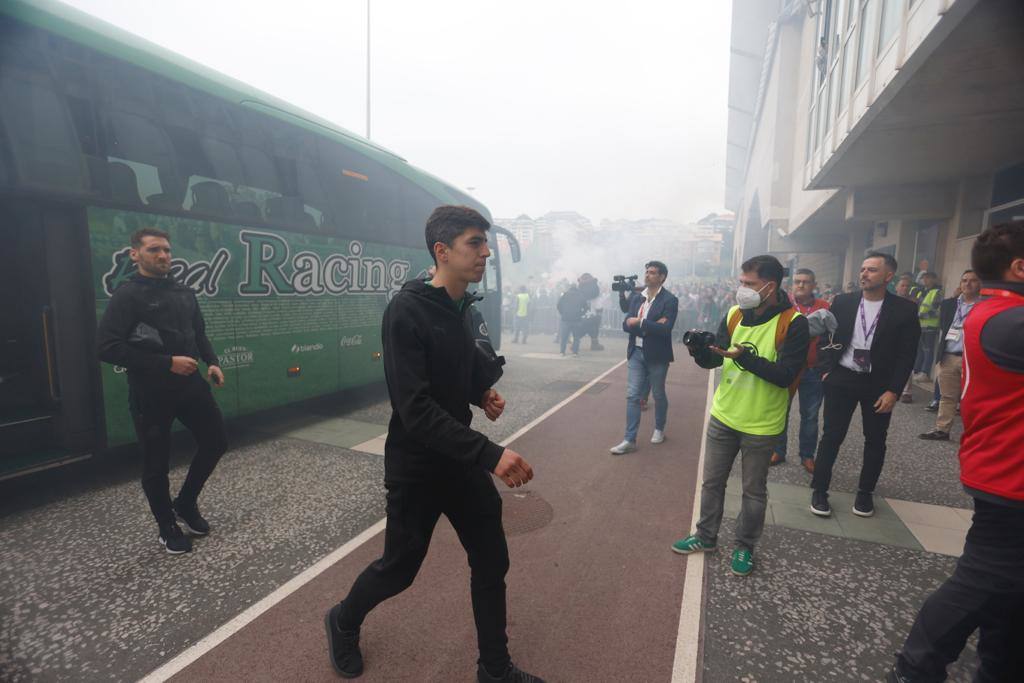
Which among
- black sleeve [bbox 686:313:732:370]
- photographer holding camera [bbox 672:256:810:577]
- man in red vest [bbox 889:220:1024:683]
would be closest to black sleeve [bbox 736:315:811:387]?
photographer holding camera [bbox 672:256:810:577]

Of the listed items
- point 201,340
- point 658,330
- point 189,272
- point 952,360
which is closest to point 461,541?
point 201,340

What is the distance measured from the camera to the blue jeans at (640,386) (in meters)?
5.50

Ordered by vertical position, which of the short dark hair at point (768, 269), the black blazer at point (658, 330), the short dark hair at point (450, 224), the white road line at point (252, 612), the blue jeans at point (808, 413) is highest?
the short dark hair at point (450, 224)

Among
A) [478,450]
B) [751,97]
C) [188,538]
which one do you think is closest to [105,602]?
[188,538]

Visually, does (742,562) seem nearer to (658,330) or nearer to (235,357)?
(658,330)

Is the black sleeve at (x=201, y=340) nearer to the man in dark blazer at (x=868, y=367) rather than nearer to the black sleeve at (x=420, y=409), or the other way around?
the black sleeve at (x=420, y=409)

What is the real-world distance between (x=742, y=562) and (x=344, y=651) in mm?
2361

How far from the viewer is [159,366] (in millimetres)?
3180

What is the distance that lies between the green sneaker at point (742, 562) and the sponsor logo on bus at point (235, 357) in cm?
502

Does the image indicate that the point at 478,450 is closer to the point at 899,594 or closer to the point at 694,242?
the point at 899,594

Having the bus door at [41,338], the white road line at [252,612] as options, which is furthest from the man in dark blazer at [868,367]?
the bus door at [41,338]

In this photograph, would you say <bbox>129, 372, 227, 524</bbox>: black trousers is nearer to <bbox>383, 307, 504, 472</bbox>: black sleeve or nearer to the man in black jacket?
the man in black jacket

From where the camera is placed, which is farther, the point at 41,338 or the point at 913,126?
the point at 913,126

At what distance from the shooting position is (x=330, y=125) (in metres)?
6.86
